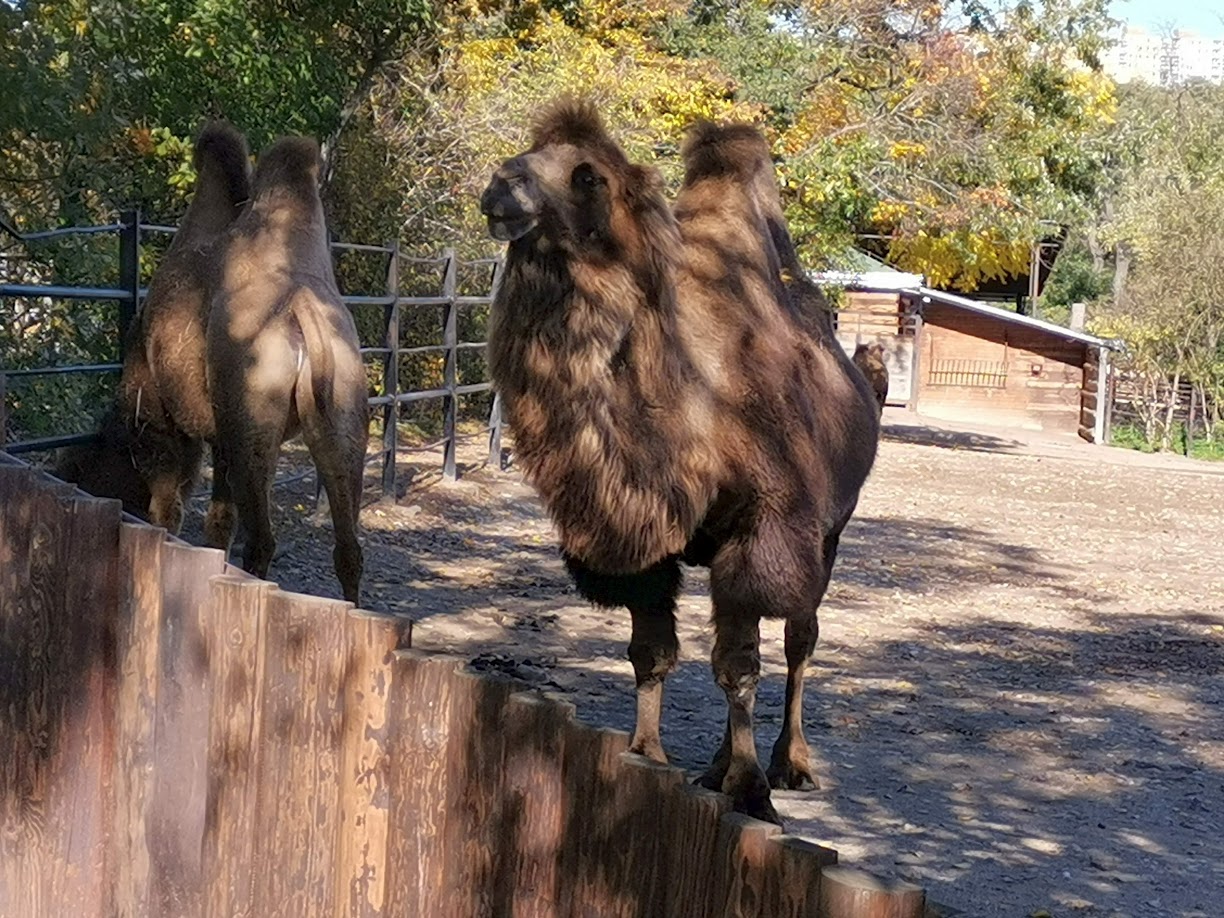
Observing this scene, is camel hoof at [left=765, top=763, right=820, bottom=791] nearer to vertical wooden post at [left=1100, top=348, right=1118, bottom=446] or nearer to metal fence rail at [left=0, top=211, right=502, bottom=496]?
metal fence rail at [left=0, top=211, right=502, bottom=496]

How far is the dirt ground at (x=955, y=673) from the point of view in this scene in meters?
5.90

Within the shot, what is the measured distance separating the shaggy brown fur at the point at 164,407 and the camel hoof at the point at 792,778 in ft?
9.27

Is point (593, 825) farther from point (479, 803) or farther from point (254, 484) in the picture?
point (254, 484)

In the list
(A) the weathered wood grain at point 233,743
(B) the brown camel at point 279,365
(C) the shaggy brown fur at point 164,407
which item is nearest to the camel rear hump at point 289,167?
(B) the brown camel at point 279,365

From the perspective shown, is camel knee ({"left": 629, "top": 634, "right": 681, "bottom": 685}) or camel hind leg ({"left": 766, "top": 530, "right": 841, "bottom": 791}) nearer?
camel knee ({"left": 629, "top": 634, "right": 681, "bottom": 685})

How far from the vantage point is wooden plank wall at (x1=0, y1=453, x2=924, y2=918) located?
9.53 feet

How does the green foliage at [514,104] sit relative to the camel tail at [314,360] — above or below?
above

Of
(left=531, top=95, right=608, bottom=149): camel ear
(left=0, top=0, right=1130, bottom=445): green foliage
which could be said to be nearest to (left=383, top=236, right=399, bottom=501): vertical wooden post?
(left=0, top=0, right=1130, bottom=445): green foliage

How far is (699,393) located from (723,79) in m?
21.4

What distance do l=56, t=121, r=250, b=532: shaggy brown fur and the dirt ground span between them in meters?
1.57

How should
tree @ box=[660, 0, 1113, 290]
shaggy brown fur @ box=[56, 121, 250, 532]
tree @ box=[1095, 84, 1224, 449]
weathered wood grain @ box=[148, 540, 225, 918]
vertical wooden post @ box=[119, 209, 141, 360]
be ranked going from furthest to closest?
1. tree @ box=[1095, 84, 1224, 449]
2. tree @ box=[660, 0, 1113, 290]
3. vertical wooden post @ box=[119, 209, 141, 360]
4. shaggy brown fur @ box=[56, 121, 250, 532]
5. weathered wood grain @ box=[148, 540, 225, 918]

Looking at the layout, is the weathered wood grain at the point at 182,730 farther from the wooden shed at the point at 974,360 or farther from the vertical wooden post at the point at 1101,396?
the wooden shed at the point at 974,360

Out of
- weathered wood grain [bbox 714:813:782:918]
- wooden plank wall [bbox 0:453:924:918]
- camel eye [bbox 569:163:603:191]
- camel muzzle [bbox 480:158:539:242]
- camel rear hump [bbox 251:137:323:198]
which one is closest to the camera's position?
weathered wood grain [bbox 714:813:782:918]

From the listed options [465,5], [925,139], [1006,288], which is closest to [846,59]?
[925,139]
